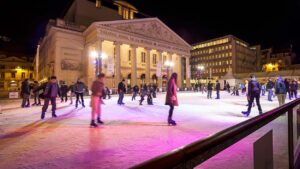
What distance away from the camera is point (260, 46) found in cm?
10388

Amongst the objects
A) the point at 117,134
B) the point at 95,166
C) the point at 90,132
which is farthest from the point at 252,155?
the point at 90,132

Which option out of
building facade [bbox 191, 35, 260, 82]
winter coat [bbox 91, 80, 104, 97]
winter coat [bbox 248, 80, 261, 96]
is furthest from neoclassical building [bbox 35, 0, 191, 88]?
building facade [bbox 191, 35, 260, 82]

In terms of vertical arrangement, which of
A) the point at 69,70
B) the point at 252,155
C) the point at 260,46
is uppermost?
the point at 260,46

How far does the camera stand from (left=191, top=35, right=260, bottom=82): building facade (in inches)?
3519

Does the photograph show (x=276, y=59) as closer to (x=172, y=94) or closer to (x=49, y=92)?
(x=172, y=94)

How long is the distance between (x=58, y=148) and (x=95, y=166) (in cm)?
173

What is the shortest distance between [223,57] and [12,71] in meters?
79.7

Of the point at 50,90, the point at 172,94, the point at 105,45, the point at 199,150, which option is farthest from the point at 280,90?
the point at 105,45

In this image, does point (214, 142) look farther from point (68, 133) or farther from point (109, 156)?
point (68, 133)

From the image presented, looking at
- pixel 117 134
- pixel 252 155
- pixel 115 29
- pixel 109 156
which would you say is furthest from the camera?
pixel 115 29

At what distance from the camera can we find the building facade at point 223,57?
89375 millimetres

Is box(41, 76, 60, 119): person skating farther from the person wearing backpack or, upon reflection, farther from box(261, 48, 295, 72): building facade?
box(261, 48, 295, 72): building facade

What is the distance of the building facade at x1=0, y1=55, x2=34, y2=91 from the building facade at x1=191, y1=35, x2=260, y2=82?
64.6 meters

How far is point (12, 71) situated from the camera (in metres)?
76.0
